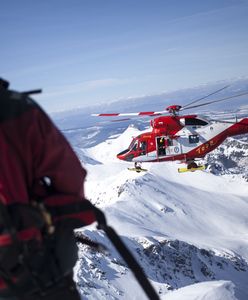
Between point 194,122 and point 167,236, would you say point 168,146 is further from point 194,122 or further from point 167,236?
point 167,236

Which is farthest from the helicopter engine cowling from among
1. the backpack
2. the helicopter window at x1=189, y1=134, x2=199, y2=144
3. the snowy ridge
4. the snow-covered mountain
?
the snowy ridge

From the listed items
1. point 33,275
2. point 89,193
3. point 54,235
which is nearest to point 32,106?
point 54,235

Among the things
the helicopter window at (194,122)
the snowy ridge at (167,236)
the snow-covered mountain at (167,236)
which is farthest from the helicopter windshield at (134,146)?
the snowy ridge at (167,236)

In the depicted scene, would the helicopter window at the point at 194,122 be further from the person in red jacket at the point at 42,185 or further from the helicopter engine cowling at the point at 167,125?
the person in red jacket at the point at 42,185

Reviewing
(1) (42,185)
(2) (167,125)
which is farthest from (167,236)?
(1) (42,185)

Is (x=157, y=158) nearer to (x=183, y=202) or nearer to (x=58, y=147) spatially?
(x=58, y=147)

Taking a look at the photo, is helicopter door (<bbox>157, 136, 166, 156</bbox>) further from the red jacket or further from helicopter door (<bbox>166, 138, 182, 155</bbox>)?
the red jacket
